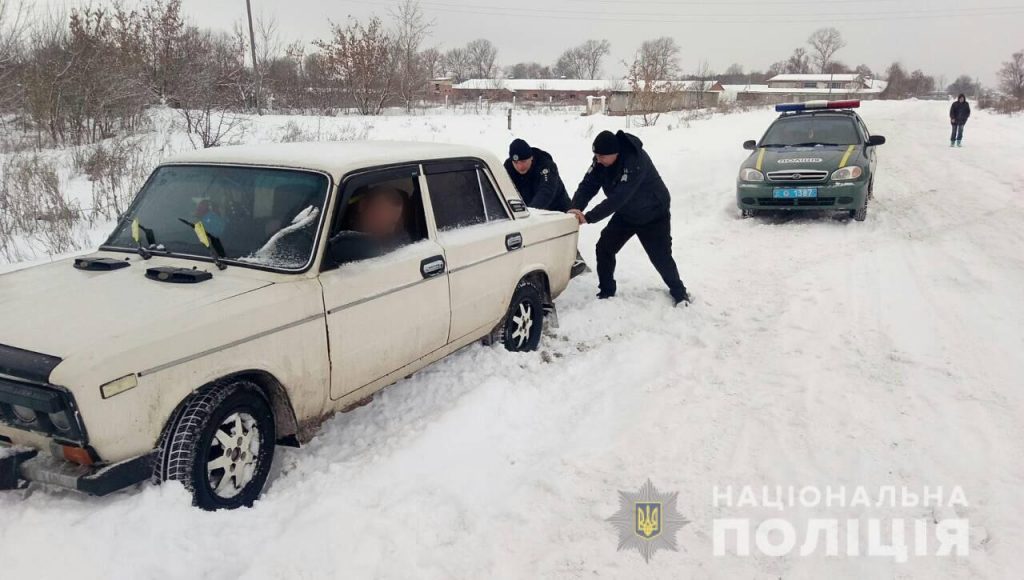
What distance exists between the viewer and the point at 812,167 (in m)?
9.55

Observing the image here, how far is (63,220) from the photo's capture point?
7965 mm

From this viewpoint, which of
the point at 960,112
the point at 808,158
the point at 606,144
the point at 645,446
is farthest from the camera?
the point at 960,112

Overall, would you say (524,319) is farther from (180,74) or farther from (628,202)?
(180,74)

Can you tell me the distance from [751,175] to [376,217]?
7774 mm

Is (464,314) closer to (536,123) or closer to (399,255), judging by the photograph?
(399,255)

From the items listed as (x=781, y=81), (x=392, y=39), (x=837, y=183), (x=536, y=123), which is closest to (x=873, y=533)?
(x=837, y=183)

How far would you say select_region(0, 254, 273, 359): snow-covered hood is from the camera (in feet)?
8.51

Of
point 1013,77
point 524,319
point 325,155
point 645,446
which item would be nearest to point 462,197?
point 325,155

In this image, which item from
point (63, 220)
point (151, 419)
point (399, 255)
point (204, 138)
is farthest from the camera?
point (204, 138)

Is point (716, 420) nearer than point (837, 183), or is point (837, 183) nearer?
point (716, 420)

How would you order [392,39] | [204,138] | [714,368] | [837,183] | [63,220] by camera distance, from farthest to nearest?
A: 1. [392,39]
2. [204,138]
3. [837,183]
4. [63,220]
5. [714,368]

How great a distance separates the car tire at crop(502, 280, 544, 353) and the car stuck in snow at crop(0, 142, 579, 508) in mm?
193

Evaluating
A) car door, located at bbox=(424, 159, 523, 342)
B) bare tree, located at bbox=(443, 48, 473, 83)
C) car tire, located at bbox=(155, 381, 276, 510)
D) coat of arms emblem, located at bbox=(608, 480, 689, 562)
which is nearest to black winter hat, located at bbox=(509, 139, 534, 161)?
car door, located at bbox=(424, 159, 523, 342)

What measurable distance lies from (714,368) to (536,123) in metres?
20.9
